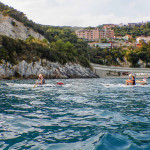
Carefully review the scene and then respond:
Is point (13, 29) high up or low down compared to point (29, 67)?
up

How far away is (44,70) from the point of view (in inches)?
2266

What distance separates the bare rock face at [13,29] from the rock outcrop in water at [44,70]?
28.4m

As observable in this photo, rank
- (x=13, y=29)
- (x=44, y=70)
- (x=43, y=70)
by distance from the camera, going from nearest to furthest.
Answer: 1. (x=43, y=70)
2. (x=44, y=70)
3. (x=13, y=29)

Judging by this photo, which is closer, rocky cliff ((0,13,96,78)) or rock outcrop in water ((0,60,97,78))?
rock outcrop in water ((0,60,97,78))

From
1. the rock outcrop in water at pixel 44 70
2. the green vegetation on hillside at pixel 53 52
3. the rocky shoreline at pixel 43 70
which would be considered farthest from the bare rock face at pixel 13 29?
the rock outcrop in water at pixel 44 70

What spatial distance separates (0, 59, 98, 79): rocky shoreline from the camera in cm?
4769

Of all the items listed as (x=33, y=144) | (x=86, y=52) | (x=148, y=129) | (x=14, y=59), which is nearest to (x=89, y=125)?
(x=148, y=129)

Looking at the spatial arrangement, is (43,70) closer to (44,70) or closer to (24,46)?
(44,70)

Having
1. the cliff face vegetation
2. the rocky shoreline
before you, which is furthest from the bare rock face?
the rocky shoreline

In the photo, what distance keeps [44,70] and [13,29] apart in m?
36.2

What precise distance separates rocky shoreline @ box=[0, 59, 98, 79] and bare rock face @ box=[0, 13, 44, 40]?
28.0 metres

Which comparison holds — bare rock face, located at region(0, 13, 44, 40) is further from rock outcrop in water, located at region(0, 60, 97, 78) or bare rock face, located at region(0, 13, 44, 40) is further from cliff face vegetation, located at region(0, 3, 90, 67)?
rock outcrop in water, located at region(0, 60, 97, 78)

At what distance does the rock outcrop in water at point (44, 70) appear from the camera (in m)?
47.9

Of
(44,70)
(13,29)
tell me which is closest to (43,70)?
(44,70)
